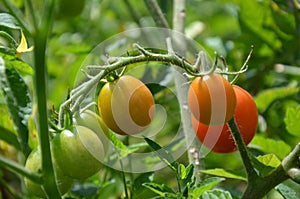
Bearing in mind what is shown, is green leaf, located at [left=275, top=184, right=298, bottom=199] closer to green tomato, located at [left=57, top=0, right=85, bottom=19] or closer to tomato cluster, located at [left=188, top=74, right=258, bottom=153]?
tomato cluster, located at [left=188, top=74, right=258, bottom=153]

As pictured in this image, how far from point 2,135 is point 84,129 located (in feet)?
1.03

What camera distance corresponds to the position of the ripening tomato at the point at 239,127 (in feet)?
3.05

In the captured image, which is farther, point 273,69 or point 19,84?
point 273,69

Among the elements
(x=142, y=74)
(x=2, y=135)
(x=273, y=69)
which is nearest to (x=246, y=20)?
(x=273, y=69)

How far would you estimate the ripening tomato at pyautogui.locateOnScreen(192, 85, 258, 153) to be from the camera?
93cm

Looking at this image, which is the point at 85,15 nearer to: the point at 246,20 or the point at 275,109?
the point at 246,20

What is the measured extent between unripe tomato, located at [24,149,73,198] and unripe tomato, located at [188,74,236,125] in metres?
0.20

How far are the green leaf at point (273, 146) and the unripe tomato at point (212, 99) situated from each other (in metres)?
0.32

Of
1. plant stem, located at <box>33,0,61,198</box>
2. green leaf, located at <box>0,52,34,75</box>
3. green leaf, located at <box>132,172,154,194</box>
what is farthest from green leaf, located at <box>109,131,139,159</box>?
plant stem, located at <box>33,0,61,198</box>

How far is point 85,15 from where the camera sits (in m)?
1.92

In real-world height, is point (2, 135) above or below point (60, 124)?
below

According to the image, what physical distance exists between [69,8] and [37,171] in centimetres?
61

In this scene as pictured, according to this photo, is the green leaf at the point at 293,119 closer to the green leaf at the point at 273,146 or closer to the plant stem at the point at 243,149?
the green leaf at the point at 273,146

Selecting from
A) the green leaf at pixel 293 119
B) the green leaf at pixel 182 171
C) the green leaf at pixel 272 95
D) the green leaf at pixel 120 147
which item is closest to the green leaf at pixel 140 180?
the green leaf at pixel 120 147
